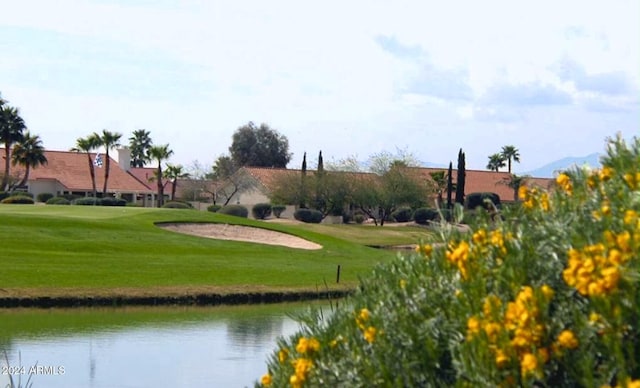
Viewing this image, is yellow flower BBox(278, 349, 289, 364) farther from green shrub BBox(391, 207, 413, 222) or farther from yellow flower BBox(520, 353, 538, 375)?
green shrub BBox(391, 207, 413, 222)

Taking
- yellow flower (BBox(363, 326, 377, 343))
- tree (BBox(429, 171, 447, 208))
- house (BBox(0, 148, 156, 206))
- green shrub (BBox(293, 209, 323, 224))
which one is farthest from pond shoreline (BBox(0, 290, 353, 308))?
house (BBox(0, 148, 156, 206))

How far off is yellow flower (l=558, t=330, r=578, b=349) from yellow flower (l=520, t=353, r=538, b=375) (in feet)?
0.47

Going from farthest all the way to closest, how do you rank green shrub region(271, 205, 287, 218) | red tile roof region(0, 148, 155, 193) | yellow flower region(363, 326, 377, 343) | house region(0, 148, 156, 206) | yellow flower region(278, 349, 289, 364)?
red tile roof region(0, 148, 155, 193)
house region(0, 148, 156, 206)
green shrub region(271, 205, 287, 218)
yellow flower region(278, 349, 289, 364)
yellow flower region(363, 326, 377, 343)

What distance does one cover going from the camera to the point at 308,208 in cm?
8050

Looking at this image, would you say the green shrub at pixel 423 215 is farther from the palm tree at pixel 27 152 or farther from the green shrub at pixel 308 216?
the palm tree at pixel 27 152

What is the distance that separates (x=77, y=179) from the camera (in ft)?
297

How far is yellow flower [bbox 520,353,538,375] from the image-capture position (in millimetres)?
4523

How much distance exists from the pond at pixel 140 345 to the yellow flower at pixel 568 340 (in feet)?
32.7

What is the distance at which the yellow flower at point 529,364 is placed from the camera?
4.52 metres

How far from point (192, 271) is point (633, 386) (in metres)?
31.3

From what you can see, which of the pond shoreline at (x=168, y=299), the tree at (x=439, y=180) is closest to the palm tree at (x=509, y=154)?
the tree at (x=439, y=180)

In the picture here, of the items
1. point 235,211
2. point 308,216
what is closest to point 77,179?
point 235,211

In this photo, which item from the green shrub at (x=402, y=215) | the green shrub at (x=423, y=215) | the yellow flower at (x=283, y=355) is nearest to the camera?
the yellow flower at (x=283, y=355)

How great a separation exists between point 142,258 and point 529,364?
3488cm
